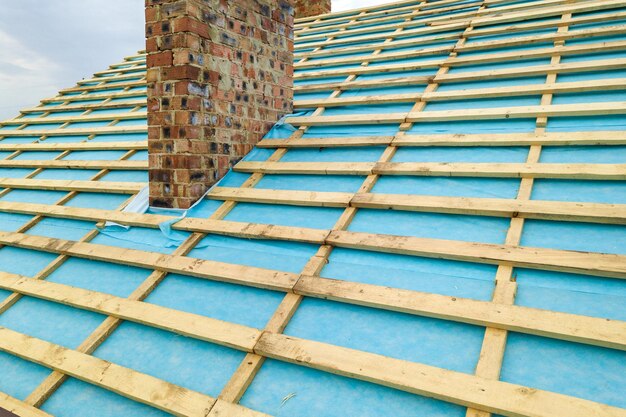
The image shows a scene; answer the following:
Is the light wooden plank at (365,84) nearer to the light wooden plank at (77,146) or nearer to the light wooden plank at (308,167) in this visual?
the light wooden plank at (308,167)

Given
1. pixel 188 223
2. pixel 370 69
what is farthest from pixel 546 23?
pixel 188 223

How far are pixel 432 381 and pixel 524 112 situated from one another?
6.47 ft

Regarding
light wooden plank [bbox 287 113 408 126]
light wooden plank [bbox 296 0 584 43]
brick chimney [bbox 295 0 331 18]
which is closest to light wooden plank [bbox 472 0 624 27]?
light wooden plank [bbox 296 0 584 43]

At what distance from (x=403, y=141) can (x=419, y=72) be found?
1254 millimetres

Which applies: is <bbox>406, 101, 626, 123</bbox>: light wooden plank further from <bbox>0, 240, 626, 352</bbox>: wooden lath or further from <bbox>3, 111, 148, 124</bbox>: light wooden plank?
<bbox>3, 111, 148, 124</bbox>: light wooden plank

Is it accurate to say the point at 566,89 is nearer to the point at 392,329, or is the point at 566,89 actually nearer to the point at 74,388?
the point at 392,329

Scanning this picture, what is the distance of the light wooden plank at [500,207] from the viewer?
1.89m

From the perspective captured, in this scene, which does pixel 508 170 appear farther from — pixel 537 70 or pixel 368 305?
pixel 537 70

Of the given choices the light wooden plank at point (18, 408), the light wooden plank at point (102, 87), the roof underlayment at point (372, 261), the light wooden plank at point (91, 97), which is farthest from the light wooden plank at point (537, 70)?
the light wooden plank at point (102, 87)

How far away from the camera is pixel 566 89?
9.23 feet

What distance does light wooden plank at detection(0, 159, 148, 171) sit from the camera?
3.56 m

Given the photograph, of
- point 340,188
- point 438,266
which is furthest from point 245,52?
point 438,266

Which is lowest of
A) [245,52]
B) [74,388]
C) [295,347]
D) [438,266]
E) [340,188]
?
[74,388]

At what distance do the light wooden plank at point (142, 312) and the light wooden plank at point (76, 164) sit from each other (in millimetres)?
1265
